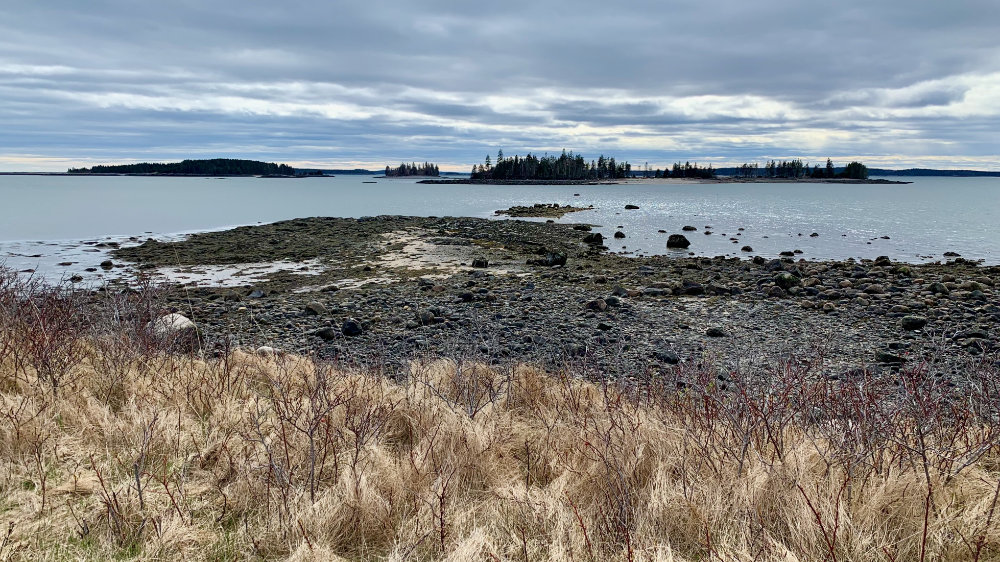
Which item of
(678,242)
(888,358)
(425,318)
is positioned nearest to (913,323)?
(888,358)

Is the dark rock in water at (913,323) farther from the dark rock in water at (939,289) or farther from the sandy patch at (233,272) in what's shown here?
the sandy patch at (233,272)

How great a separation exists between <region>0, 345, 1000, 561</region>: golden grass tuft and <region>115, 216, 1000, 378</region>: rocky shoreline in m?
1.37

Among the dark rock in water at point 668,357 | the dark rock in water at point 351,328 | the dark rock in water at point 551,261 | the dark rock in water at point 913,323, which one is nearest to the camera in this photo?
the dark rock in water at point 668,357

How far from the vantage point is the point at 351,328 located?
456 inches

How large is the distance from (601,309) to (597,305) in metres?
0.15

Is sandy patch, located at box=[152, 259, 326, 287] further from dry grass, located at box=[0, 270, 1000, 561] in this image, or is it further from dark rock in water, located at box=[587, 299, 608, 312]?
dry grass, located at box=[0, 270, 1000, 561]

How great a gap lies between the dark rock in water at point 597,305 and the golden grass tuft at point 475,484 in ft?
24.8

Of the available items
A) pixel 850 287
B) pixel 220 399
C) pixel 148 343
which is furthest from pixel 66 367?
pixel 850 287

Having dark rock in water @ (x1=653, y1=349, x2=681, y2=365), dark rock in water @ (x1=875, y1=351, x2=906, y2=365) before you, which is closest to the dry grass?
dark rock in water @ (x1=653, y1=349, x2=681, y2=365)

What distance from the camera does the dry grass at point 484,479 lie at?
3326mm

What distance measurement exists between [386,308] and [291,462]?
372 inches

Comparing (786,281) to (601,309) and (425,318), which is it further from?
(425,318)

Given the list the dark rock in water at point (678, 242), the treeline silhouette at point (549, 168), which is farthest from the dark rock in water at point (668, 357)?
the treeline silhouette at point (549, 168)

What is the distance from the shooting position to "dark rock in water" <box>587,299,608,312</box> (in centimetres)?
1298
